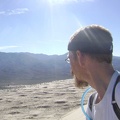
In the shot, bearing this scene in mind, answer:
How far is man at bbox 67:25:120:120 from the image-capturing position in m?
2.01

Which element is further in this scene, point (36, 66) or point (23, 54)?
point (23, 54)

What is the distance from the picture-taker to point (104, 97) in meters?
1.89

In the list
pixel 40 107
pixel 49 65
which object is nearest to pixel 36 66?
pixel 49 65

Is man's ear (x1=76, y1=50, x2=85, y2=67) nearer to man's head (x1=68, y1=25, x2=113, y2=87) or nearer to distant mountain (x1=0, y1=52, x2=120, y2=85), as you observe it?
man's head (x1=68, y1=25, x2=113, y2=87)

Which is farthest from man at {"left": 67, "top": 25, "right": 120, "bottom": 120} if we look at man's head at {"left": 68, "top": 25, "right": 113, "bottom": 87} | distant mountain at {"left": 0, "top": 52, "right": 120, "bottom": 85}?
distant mountain at {"left": 0, "top": 52, "right": 120, "bottom": 85}

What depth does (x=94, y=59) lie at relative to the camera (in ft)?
6.79

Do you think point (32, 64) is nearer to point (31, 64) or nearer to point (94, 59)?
point (31, 64)

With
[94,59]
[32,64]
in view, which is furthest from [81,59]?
[32,64]

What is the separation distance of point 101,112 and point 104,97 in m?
0.10

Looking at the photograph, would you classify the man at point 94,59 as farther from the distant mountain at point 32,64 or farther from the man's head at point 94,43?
the distant mountain at point 32,64

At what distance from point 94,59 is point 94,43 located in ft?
0.36

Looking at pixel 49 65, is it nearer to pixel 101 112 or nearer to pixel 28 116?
pixel 28 116

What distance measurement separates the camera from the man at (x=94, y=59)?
201 centimetres

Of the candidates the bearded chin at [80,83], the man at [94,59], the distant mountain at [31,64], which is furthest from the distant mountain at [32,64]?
the man at [94,59]
